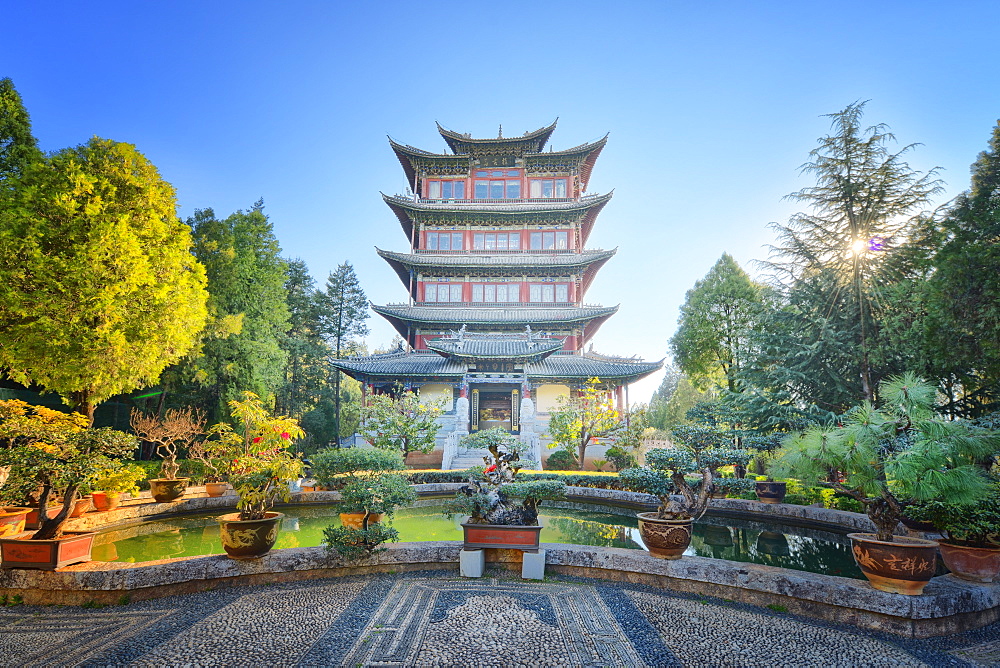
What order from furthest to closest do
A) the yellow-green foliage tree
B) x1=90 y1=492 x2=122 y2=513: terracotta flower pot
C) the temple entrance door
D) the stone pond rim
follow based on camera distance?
the temple entrance door, x1=90 y1=492 x2=122 y2=513: terracotta flower pot, the yellow-green foliage tree, the stone pond rim

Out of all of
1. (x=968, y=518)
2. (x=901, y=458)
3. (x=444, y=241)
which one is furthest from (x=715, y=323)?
(x=901, y=458)

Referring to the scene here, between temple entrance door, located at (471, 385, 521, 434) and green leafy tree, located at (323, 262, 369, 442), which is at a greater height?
green leafy tree, located at (323, 262, 369, 442)

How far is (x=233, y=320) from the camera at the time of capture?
15.1 meters

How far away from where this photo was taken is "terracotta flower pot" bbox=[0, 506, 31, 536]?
21.2 feet

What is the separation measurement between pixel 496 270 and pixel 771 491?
1764 cm

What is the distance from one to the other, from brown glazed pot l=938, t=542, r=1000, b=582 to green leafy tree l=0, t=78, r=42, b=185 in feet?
60.0

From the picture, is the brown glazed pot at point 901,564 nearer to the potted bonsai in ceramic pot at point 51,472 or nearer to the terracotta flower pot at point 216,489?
the potted bonsai in ceramic pot at point 51,472

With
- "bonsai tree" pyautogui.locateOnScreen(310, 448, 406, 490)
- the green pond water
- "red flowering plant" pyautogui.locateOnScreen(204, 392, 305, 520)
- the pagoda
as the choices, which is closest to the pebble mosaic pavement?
"red flowering plant" pyautogui.locateOnScreen(204, 392, 305, 520)

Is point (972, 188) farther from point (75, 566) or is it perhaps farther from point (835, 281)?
point (75, 566)

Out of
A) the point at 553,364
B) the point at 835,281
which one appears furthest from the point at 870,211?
the point at 553,364

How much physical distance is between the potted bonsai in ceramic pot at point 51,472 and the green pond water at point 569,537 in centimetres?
190

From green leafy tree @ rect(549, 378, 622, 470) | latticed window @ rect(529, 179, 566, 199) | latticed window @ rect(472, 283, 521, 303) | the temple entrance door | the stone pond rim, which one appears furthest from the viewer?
latticed window @ rect(529, 179, 566, 199)

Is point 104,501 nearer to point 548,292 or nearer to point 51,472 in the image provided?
point 51,472

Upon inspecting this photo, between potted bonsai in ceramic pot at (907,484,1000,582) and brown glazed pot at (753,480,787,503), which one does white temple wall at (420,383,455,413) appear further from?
potted bonsai in ceramic pot at (907,484,1000,582)
